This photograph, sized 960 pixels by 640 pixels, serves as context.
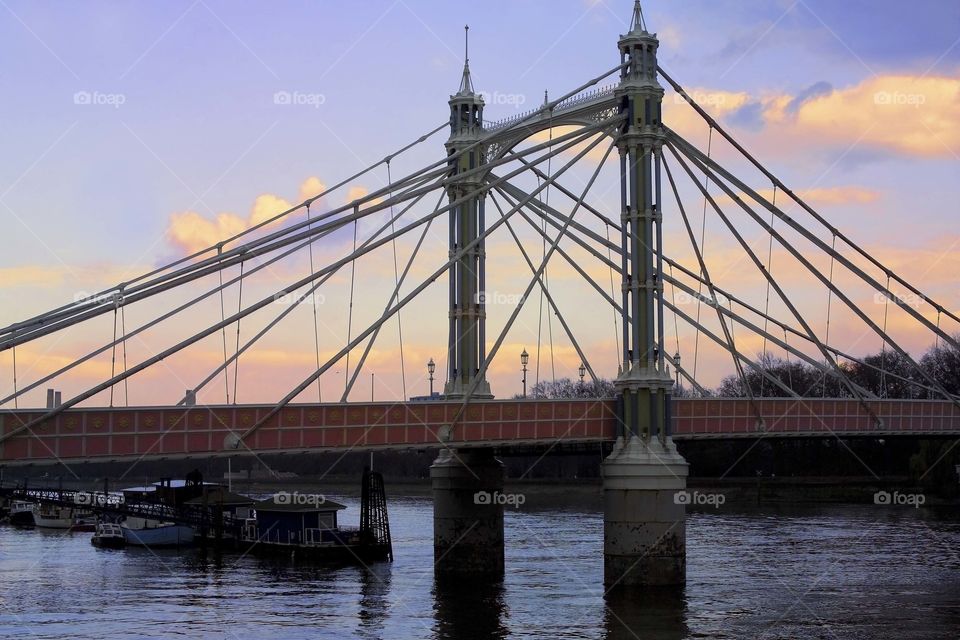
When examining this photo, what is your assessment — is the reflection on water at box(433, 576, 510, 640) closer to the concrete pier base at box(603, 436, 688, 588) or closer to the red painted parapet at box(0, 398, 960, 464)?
the concrete pier base at box(603, 436, 688, 588)

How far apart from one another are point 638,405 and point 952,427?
24.1 m

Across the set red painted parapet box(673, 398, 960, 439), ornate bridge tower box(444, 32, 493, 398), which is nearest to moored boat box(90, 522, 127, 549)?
ornate bridge tower box(444, 32, 493, 398)

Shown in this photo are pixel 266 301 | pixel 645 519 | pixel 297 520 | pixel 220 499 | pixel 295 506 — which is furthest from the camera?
pixel 220 499

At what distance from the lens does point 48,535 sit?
10031 centimetres

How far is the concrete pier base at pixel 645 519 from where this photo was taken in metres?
52.5

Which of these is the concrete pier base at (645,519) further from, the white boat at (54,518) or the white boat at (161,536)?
the white boat at (54,518)

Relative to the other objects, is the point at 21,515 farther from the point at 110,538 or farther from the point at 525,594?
the point at 525,594

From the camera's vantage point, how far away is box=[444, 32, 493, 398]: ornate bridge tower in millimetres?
62750

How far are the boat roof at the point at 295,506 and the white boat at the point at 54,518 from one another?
37.5 m

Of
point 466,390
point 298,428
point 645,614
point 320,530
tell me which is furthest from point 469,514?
point 298,428

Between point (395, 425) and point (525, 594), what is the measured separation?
359 inches

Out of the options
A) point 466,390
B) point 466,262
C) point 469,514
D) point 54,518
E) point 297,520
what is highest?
point 466,262

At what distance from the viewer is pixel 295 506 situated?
246 ft

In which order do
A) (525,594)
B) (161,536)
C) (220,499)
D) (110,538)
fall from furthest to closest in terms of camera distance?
(110,538), (220,499), (161,536), (525,594)
